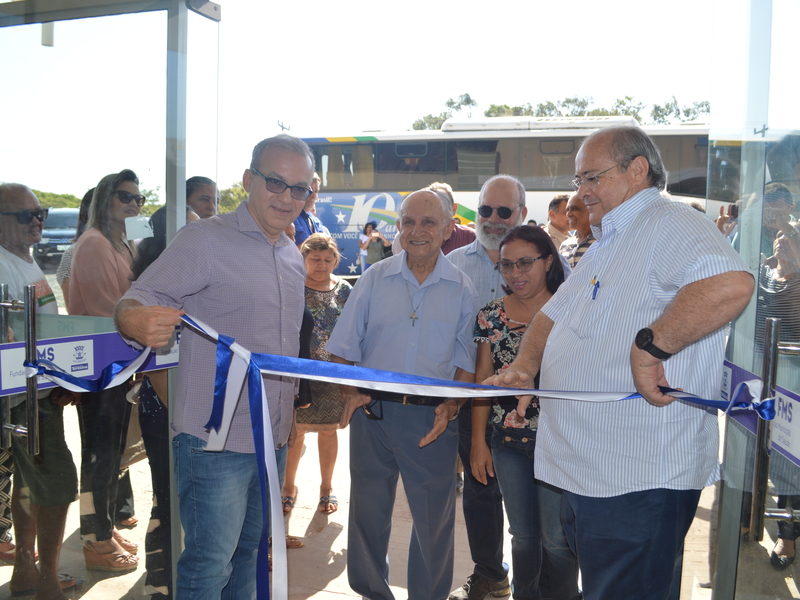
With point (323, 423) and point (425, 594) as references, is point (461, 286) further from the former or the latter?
point (323, 423)

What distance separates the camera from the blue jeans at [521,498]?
291 cm

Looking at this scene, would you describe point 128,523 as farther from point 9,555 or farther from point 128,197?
point 128,197

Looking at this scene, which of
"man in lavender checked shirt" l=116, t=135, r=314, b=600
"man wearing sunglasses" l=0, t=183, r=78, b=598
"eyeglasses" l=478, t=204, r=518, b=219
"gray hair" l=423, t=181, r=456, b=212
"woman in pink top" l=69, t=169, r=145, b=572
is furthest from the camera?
"eyeglasses" l=478, t=204, r=518, b=219

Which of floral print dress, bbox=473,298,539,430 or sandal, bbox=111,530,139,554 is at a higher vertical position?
floral print dress, bbox=473,298,539,430

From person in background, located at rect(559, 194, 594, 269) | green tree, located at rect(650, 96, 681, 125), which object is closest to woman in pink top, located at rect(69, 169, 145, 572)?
person in background, located at rect(559, 194, 594, 269)

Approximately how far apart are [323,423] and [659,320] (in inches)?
122

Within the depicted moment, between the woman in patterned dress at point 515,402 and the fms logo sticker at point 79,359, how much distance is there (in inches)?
69.5

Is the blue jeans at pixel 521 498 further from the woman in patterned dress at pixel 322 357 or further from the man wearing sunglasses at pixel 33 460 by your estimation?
the man wearing sunglasses at pixel 33 460

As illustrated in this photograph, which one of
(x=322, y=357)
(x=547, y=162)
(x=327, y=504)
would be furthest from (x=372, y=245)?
(x=327, y=504)

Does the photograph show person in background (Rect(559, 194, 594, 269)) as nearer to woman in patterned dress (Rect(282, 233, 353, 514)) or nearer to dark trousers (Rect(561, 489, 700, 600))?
woman in patterned dress (Rect(282, 233, 353, 514))

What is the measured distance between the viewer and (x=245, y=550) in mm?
2598

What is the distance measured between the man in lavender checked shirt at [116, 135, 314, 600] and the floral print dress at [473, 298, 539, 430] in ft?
3.36

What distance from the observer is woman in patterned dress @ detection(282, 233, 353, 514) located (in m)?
4.49

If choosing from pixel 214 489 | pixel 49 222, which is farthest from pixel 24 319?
pixel 214 489
